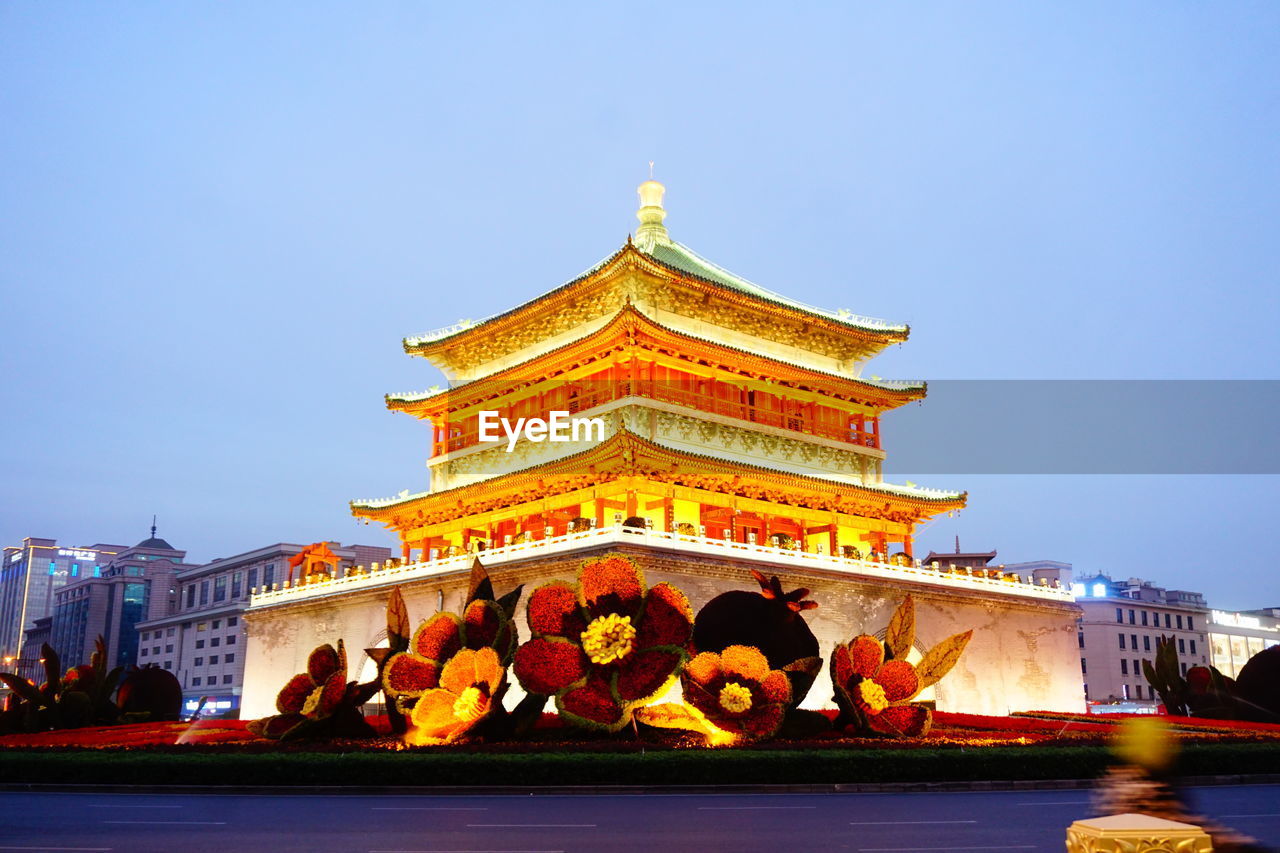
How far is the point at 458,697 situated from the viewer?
68.6 feet

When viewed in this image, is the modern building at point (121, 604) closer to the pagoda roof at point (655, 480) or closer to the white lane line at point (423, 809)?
the pagoda roof at point (655, 480)

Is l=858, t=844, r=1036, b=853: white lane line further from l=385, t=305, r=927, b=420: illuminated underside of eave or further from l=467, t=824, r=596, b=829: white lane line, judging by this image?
l=385, t=305, r=927, b=420: illuminated underside of eave

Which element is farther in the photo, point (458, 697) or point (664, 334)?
point (664, 334)

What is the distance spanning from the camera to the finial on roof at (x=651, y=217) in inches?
1624

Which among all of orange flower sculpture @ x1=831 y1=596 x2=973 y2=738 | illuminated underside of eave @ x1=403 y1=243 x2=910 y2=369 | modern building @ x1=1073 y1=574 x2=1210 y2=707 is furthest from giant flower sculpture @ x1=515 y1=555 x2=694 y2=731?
modern building @ x1=1073 y1=574 x2=1210 y2=707

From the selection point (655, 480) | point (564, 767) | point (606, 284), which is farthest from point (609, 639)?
point (606, 284)

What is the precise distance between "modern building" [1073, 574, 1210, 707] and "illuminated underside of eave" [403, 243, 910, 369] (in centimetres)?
3970

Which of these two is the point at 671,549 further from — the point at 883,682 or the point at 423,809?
the point at 423,809

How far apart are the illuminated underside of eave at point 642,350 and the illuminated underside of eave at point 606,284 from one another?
179 centimetres

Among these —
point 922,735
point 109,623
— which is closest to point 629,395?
point 922,735

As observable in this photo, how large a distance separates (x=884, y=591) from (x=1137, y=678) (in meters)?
52.1

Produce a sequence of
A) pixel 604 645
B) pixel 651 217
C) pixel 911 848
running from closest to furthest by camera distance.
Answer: pixel 911 848, pixel 604 645, pixel 651 217

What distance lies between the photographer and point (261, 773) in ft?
57.9

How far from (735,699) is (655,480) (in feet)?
40.7
